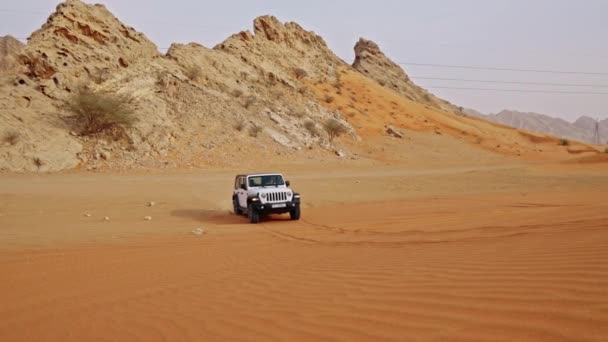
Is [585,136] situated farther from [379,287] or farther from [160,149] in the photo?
[379,287]

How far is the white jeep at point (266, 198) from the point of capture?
1376 centimetres

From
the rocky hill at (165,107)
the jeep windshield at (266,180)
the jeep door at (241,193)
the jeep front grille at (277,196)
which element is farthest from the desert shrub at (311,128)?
the jeep front grille at (277,196)

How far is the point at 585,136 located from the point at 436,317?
186 meters

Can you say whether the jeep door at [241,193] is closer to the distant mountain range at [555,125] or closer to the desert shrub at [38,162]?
the desert shrub at [38,162]

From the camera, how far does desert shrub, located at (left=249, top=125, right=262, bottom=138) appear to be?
118 feet

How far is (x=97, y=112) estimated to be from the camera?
31.3 metres

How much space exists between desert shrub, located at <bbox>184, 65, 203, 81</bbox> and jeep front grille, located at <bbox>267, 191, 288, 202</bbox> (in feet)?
96.5

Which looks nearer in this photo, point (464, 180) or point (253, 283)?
point (253, 283)

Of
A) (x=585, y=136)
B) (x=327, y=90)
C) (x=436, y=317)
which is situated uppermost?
(x=585, y=136)

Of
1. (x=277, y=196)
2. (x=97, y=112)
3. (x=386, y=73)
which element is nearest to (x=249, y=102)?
(x=97, y=112)

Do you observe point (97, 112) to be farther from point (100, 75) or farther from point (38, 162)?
point (100, 75)

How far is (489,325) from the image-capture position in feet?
12.2

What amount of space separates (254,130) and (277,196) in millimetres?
22918

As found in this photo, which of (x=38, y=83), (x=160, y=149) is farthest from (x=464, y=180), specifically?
(x=38, y=83)
